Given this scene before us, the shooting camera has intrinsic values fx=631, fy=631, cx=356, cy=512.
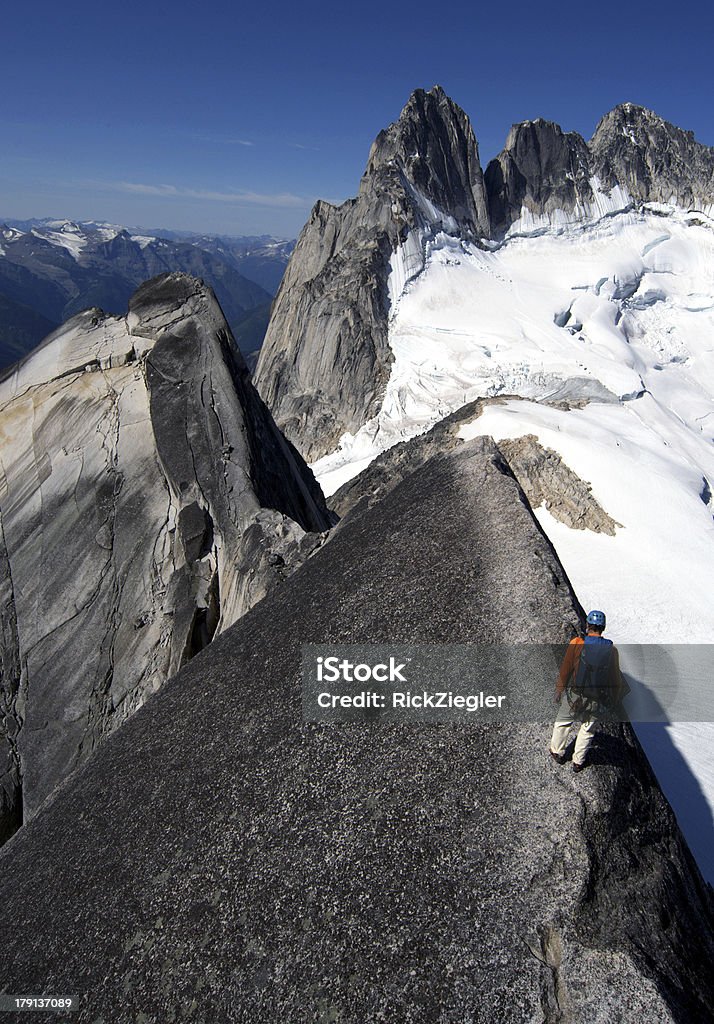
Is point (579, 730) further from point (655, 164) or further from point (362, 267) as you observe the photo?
point (655, 164)

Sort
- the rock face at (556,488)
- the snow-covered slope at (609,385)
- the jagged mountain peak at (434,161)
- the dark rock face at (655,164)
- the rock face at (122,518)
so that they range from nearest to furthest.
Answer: the rock face at (122,518) < the snow-covered slope at (609,385) < the rock face at (556,488) < the jagged mountain peak at (434,161) < the dark rock face at (655,164)

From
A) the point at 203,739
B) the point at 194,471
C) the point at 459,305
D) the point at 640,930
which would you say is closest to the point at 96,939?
the point at 203,739

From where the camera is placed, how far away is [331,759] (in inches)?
254

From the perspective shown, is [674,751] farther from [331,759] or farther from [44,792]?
[44,792]

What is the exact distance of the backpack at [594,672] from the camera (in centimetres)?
577

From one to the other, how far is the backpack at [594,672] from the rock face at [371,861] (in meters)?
0.58

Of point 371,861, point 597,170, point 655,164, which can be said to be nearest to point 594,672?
point 371,861

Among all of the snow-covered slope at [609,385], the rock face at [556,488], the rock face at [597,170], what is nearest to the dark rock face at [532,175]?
the rock face at [597,170]

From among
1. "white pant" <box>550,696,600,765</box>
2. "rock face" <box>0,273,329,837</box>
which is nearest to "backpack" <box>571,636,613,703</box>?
"white pant" <box>550,696,600,765</box>

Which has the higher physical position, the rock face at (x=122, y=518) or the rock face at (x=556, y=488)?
the rock face at (x=122, y=518)

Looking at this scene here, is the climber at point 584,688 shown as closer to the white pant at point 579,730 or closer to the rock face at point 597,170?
the white pant at point 579,730

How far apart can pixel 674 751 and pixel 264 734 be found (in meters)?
9.70

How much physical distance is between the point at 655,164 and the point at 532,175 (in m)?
21.3

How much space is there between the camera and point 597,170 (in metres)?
90.5
